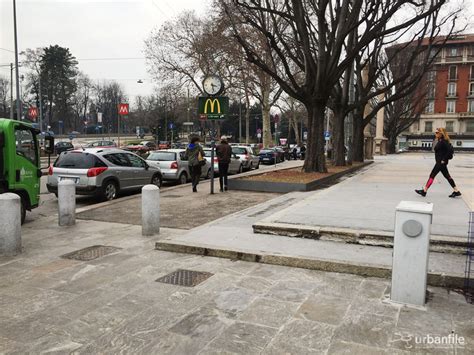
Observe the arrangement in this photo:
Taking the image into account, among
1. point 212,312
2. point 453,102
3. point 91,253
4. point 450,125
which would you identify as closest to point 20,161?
point 91,253

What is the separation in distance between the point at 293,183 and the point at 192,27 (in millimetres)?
32715

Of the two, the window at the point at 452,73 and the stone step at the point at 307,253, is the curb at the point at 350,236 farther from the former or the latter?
the window at the point at 452,73

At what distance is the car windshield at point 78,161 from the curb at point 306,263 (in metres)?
6.40

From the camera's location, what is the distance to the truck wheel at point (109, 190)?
12453 millimetres

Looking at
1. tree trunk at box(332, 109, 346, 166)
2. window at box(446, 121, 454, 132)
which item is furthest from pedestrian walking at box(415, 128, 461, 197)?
window at box(446, 121, 454, 132)

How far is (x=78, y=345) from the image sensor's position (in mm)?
3680

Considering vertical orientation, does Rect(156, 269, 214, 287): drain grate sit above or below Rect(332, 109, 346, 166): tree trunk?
below

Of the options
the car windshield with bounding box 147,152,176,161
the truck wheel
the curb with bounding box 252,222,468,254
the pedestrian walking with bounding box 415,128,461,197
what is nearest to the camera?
the curb with bounding box 252,222,468,254

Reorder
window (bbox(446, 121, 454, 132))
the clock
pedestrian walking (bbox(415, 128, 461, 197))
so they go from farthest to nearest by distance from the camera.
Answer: window (bbox(446, 121, 454, 132)), the clock, pedestrian walking (bbox(415, 128, 461, 197))

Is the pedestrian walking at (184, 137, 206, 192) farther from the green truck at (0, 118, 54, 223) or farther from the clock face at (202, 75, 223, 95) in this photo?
the green truck at (0, 118, 54, 223)

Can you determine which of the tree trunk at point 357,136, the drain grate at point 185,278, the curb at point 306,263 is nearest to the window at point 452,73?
the tree trunk at point 357,136

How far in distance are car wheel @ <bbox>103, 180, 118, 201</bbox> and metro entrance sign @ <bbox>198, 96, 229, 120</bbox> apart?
341 centimetres

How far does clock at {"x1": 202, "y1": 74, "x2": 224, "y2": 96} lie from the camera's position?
42.7 ft

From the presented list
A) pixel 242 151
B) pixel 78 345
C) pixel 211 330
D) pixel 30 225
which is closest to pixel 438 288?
pixel 211 330
